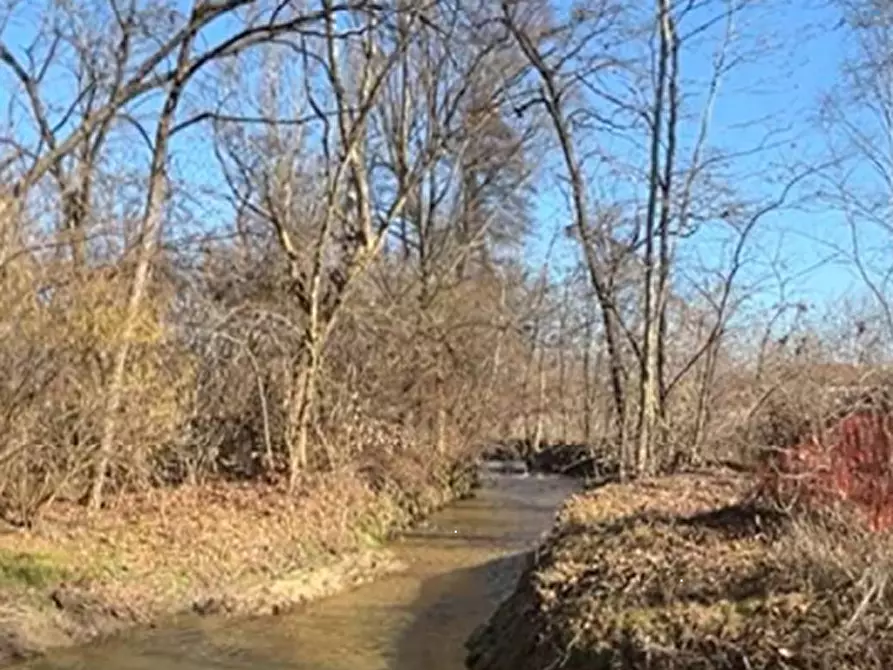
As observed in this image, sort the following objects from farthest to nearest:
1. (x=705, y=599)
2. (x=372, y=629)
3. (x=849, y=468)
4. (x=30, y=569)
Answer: (x=372, y=629) → (x=30, y=569) → (x=849, y=468) → (x=705, y=599)

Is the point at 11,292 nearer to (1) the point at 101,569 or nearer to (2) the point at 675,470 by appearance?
(1) the point at 101,569

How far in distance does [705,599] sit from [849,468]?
1.93 m

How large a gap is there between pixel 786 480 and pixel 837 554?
1.89m

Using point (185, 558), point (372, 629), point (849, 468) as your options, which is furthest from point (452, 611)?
point (849, 468)

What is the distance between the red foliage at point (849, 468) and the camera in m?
8.38

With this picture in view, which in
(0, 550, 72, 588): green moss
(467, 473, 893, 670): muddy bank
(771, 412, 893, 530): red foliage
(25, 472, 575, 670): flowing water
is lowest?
(25, 472, 575, 670): flowing water

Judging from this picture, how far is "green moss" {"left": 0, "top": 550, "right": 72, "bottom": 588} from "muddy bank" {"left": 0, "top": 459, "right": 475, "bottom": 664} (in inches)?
0.4

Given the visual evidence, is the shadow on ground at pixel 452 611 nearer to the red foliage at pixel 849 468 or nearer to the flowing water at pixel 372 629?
the flowing water at pixel 372 629

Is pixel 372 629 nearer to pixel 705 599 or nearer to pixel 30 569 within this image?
pixel 30 569

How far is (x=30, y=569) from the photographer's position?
38.0ft

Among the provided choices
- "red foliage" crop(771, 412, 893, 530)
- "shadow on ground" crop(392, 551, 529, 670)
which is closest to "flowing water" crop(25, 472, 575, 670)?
"shadow on ground" crop(392, 551, 529, 670)

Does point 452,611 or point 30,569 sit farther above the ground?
point 30,569

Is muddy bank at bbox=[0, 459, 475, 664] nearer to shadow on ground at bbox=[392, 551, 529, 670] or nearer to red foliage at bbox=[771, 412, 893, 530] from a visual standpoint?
shadow on ground at bbox=[392, 551, 529, 670]

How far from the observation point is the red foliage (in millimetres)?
8375
